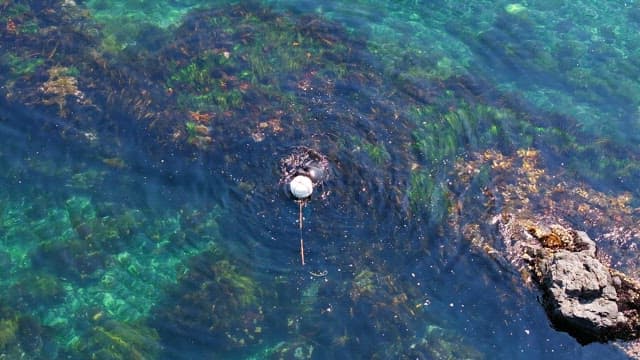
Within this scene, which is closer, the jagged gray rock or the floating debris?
the jagged gray rock

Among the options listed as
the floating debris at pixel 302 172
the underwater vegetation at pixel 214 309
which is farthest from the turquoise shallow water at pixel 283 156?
the floating debris at pixel 302 172

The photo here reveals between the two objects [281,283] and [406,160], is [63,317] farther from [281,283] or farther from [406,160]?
[406,160]

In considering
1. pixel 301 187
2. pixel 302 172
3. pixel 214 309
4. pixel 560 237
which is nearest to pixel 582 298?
pixel 560 237

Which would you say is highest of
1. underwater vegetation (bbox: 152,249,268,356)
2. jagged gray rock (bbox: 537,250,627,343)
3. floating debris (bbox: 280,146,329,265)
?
floating debris (bbox: 280,146,329,265)

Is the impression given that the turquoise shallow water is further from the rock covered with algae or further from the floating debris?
the floating debris

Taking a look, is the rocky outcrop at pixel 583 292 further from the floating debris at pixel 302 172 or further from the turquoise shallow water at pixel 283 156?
the floating debris at pixel 302 172

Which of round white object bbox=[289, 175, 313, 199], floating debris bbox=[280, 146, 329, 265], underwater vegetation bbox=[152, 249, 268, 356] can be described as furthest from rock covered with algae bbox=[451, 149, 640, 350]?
underwater vegetation bbox=[152, 249, 268, 356]

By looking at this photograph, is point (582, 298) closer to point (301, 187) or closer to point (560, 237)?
point (560, 237)
